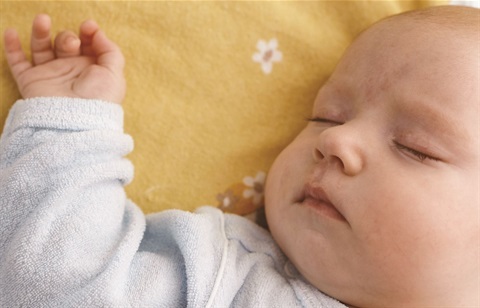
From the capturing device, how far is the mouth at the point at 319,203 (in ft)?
3.67

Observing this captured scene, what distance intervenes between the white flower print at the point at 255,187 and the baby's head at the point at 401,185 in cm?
24

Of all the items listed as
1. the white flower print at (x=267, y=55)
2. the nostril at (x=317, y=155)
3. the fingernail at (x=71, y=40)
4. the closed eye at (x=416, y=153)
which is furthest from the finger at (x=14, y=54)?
the closed eye at (x=416, y=153)

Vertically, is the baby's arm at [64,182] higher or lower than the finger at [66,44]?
lower

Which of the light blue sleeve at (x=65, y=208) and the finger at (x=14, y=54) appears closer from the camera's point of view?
the light blue sleeve at (x=65, y=208)

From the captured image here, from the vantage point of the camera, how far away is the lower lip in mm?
1116

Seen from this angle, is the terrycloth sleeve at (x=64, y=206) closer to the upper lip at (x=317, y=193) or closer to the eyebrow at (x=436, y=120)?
the upper lip at (x=317, y=193)

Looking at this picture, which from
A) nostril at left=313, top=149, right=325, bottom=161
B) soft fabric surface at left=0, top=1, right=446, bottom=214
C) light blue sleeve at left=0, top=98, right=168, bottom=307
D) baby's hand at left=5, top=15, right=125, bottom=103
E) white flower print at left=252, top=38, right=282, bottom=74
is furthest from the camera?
white flower print at left=252, top=38, right=282, bottom=74

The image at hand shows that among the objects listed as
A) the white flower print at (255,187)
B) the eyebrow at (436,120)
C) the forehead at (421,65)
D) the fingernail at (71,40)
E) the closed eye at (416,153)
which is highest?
the forehead at (421,65)

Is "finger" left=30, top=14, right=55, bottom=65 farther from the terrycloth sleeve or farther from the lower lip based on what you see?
the lower lip

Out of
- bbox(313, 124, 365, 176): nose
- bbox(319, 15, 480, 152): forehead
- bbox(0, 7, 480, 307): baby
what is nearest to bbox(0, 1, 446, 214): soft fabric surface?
bbox(0, 7, 480, 307): baby

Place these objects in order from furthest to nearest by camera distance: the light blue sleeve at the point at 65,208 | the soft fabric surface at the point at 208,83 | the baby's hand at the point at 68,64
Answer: the soft fabric surface at the point at 208,83
the baby's hand at the point at 68,64
the light blue sleeve at the point at 65,208

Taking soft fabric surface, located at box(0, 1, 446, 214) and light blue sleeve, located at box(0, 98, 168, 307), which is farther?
soft fabric surface, located at box(0, 1, 446, 214)

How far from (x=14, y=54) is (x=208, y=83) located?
1.57 feet

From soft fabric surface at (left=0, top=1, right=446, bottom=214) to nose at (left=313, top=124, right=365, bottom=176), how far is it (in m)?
0.37
